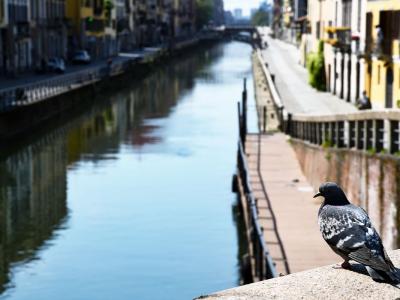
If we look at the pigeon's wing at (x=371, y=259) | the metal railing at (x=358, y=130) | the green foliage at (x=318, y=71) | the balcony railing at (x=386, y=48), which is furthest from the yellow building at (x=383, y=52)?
the pigeon's wing at (x=371, y=259)

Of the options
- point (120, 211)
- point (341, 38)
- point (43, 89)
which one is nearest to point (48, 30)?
point (43, 89)

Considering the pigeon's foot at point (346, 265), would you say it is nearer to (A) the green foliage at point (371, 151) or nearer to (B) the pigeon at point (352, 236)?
(B) the pigeon at point (352, 236)

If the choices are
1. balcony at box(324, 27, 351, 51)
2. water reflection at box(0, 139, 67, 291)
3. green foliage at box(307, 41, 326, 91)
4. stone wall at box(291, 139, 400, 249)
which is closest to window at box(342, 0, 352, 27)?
balcony at box(324, 27, 351, 51)

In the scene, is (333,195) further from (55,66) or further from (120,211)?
(55,66)

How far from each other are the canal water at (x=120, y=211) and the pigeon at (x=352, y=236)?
546 inches

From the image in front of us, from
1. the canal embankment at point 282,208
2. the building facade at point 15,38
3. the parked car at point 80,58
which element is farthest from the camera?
the parked car at point 80,58

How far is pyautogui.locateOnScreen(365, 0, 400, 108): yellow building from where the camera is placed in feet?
133

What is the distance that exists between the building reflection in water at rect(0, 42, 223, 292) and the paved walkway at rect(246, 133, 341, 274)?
616 centimetres

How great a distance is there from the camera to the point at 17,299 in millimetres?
21266

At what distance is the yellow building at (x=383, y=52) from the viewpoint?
133 ft

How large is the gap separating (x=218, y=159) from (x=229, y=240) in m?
16.3

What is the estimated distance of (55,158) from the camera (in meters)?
44.1

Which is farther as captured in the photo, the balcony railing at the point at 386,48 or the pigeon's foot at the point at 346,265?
the balcony railing at the point at 386,48

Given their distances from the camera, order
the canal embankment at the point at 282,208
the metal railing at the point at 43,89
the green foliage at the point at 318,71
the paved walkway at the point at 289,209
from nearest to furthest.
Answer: the canal embankment at the point at 282,208
the paved walkway at the point at 289,209
the metal railing at the point at 43,89
the green foliage at the point at 318,71
